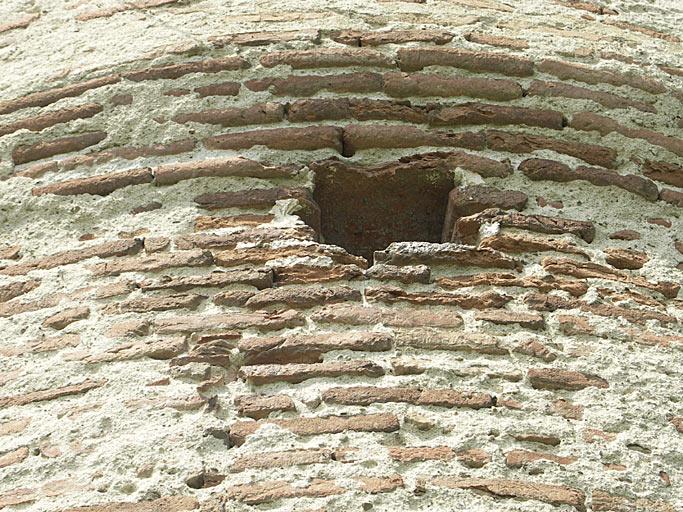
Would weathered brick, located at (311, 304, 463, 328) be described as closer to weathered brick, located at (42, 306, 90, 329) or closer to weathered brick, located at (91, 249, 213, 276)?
weathered brick, located at (91, 249, 213, 276)

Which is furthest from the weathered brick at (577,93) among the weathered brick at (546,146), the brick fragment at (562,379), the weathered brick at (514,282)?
the brick fragment at (562,379)

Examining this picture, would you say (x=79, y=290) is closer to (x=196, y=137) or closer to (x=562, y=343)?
(x=196, y=137)

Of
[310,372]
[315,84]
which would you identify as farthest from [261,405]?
[315,84]

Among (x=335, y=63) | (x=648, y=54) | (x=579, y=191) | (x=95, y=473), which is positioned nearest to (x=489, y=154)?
(x=579, y=191)

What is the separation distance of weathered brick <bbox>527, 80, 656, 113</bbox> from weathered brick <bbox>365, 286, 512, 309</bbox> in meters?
1.01

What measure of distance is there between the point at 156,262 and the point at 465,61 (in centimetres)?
135

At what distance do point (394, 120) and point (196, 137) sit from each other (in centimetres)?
65

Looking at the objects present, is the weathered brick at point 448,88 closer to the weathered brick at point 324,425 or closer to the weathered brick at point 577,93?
the weathered brick at point 577,93

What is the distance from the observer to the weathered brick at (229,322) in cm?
318

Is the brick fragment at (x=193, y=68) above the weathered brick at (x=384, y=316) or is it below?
above

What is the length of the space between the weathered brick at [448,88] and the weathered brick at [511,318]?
1006mm

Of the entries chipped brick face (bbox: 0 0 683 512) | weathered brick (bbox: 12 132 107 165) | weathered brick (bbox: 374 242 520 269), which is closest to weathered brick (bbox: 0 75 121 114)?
chipped brick face (bbox: 0 0 683 512)

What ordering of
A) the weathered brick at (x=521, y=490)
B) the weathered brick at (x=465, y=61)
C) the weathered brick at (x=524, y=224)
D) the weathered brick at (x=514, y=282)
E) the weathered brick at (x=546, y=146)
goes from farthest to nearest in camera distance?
the weathered brick at (x=465, y=61), the weathered brick at (x=546, y=146), the weathered brick at (x=524, y=224), the weathered brick at (x=514, y=282), the weathered brick at (x=521, y=490)

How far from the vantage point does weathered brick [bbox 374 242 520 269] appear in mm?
3398
